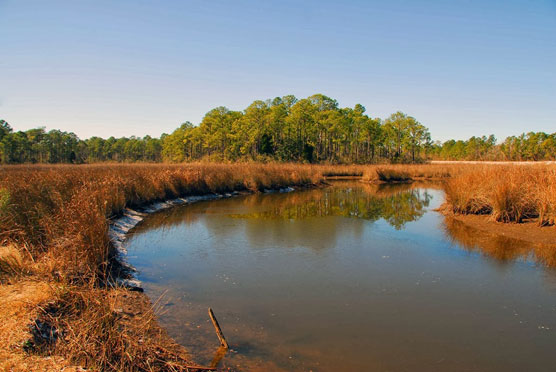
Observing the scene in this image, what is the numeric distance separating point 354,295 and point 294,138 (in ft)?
143

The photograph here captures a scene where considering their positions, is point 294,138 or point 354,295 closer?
point 354,295

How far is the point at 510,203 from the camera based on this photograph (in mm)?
9297

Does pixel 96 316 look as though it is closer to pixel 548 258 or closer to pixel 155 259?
pixel 155 259

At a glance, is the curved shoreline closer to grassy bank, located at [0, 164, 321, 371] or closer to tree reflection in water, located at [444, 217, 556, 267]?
grassy bank, located at [0, 164, 321, 371]

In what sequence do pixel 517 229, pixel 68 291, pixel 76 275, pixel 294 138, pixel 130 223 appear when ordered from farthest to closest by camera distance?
pixel 294 138, pixel 130 223, pixel 517 229, pixel 76 275, pixel 68 291

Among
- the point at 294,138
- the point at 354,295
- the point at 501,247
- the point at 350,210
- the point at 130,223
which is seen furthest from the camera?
the point at 294,138

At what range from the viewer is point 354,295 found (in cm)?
491

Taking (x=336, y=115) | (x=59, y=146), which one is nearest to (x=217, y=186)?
(x=336, y=115)

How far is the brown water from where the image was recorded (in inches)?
137

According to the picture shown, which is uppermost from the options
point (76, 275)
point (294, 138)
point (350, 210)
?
point (294, 138)

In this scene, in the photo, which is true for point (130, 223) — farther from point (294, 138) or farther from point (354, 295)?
point (294, 138)

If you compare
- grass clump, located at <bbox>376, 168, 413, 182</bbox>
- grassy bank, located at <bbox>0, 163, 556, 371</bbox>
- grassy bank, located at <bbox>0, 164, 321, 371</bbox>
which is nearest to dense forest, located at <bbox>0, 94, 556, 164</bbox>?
grass clump, located at <bbox>376, 168, 413, 182</bbox>

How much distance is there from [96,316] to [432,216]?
37.4 ft

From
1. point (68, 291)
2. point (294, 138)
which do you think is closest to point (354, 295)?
point (68, 291)
